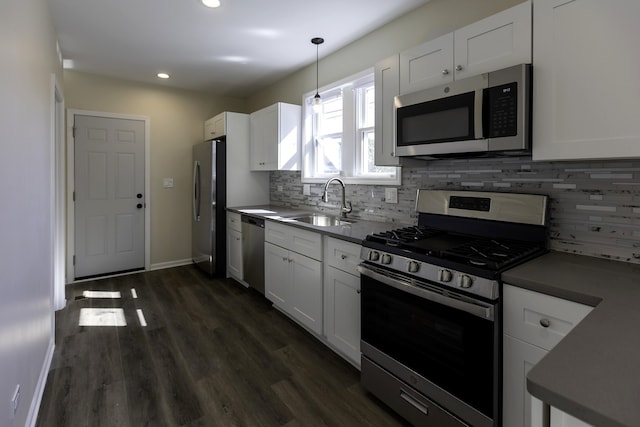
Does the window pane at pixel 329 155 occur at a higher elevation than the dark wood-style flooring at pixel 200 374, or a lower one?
higher

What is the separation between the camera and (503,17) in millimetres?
1621

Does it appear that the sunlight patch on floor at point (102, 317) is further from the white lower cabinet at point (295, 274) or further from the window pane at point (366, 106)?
the window pane at point (366, 106)

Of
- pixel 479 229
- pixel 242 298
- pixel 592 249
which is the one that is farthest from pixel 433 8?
pixel 242 298

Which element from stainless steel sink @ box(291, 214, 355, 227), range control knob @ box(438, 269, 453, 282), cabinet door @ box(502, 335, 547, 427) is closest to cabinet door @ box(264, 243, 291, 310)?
stainless steel sink @ box(291, 214, 355, 227)

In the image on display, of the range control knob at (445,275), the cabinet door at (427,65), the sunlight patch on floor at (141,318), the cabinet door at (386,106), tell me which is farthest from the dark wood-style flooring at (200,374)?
the cabinet door at (427,65)

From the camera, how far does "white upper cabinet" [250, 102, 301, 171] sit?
3.66 metres

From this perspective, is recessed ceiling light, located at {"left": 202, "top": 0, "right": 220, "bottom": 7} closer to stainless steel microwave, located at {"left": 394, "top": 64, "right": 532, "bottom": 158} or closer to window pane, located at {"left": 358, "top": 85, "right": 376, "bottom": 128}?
window pane, located at {"left": 358, "top": 85, "right": 376, "bottom": 128}

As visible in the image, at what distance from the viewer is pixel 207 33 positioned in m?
2.90

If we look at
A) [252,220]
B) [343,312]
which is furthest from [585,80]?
[252,220]

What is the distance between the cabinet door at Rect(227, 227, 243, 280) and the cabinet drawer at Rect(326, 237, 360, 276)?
173 centimetres

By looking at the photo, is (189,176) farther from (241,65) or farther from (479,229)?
(479,229)

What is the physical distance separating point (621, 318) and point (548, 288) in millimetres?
291

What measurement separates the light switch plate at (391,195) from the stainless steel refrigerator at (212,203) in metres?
2.21

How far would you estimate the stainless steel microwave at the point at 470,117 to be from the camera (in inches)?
60.7
